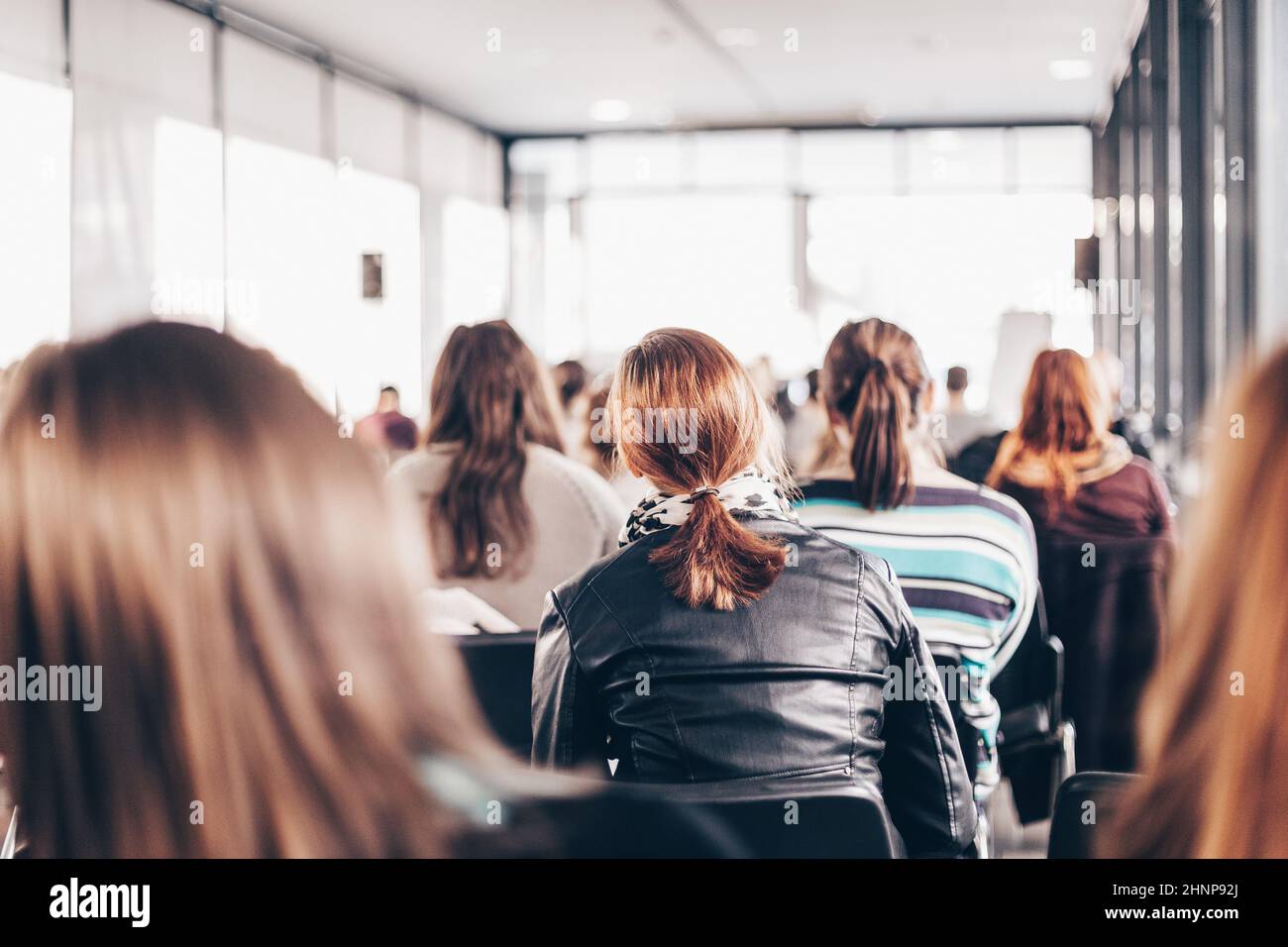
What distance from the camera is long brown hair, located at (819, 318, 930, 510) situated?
2.43 meters

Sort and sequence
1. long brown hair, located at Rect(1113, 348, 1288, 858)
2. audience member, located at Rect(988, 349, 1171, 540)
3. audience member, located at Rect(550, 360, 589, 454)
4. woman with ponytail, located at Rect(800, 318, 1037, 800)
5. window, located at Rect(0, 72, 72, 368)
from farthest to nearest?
1. window, located at Rect(0, 72, 72, 368)
2. audience member, located at Rect(550, 360, 589, 454)
3. audience member, located at Rect(988, 349, 1171, 540)
4. woman with ponytail, located at Rect(800, 318, 1037, 800)
5. long brown hair, located at Rect(1113, 348, 1288, 858)

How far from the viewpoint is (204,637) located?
730mm

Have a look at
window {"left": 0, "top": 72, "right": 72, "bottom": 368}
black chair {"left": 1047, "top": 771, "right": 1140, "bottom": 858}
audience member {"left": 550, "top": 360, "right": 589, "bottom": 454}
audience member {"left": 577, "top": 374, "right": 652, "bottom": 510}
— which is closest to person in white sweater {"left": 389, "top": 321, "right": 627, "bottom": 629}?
audience member {"left": 577, "top": 374, "right": 652, "bottom": 510}

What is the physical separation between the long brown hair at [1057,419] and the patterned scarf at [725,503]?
1.65 metres

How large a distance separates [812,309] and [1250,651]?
508 inches

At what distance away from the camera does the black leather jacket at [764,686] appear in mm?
1571

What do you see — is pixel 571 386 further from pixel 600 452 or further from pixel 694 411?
pixel 694 411

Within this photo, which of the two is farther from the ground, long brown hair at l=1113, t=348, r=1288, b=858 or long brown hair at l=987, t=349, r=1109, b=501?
long brown hair at l=987, t=349, r=1109, b=501

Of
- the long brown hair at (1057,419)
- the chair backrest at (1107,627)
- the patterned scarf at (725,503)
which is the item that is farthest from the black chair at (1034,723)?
the patterned scarf at (725,503)

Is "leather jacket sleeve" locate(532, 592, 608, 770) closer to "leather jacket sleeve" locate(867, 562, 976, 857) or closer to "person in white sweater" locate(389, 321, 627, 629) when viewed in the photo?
"leather jacket sleeve" locate(867, 562, 976, 857)

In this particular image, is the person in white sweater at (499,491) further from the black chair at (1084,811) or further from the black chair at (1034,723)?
the black chair at (1084,811)

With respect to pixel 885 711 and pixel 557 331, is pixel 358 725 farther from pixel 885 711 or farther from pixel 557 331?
pixel 557 331

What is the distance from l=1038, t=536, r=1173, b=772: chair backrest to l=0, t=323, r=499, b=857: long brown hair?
235 centimetres

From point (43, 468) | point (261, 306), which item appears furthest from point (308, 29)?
point (43, 468)
